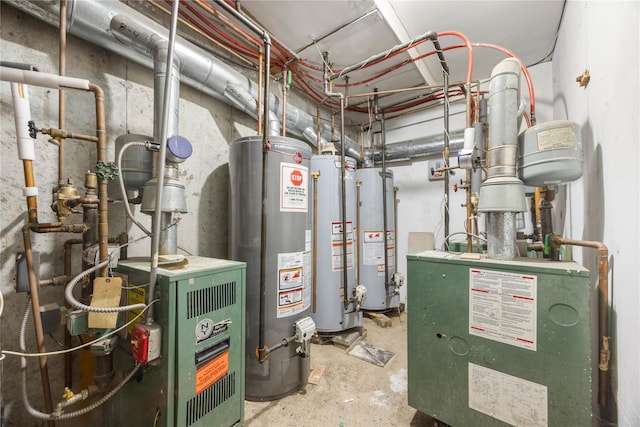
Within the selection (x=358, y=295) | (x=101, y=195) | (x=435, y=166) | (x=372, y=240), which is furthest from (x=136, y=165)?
(x=435, y=166)

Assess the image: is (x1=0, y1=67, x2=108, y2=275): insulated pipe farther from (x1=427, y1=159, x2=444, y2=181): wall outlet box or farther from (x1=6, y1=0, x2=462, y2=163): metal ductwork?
(x1=427, y1=159, x2=444, y2=181): wall outlet box

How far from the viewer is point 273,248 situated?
1346mm

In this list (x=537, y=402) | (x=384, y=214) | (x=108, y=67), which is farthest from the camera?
(x=384, y=214)

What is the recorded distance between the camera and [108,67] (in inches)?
51.1

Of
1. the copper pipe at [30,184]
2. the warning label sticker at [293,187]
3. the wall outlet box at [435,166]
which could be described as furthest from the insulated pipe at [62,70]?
the wall outlet box at [435,166]

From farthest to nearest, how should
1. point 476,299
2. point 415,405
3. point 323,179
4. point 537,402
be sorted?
point 323,179
point 415,405
point 476,299
point 537,402

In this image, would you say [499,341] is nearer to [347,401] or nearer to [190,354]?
[347,401]

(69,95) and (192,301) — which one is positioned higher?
(69,95)

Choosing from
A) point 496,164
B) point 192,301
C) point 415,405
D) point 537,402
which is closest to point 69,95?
point 192,301

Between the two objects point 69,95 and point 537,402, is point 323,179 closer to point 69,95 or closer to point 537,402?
point 69,95

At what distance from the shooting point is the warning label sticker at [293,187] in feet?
4.49

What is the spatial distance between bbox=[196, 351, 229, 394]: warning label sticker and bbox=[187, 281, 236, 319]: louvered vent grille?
20 centimetres

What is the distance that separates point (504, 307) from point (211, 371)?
3.75 ft

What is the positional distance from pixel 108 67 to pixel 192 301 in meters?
1.29
